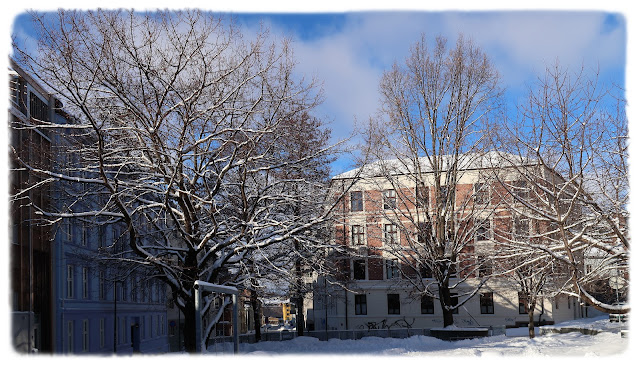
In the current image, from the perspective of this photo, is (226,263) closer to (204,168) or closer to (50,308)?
(204,168)

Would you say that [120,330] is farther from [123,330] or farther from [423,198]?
[423,198]

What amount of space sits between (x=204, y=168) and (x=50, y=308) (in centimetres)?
1313

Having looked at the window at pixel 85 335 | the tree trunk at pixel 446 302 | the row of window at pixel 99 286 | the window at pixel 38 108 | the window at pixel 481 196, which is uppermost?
the window at pixel 38 108

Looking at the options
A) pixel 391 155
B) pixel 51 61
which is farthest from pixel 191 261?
pixel 391 155

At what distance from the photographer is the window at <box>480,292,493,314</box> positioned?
4644 cm

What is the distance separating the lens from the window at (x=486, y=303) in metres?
46.4

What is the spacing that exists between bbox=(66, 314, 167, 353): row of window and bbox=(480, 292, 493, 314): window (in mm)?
23585

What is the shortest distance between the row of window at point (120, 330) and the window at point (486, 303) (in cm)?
2359

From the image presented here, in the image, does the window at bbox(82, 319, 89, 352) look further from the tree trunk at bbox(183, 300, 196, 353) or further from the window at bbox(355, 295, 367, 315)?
the window at bbox(355, 295, 367, 315)

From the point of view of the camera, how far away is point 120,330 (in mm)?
37094

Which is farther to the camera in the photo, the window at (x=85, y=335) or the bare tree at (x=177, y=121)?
the window at (x=85, y=335)

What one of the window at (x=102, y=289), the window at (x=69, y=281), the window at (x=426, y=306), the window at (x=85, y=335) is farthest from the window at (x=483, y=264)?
the window at (x=102, y=289)

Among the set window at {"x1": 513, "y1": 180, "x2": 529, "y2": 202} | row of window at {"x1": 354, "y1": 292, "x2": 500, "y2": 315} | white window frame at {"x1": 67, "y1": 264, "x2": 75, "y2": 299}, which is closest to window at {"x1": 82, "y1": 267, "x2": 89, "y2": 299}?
white window frame at {"x1": 67, "y1": 264, "x2": 75, "y2": 299}

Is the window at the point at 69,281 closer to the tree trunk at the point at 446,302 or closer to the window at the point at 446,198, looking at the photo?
the tree trunk at the point at 446,302
